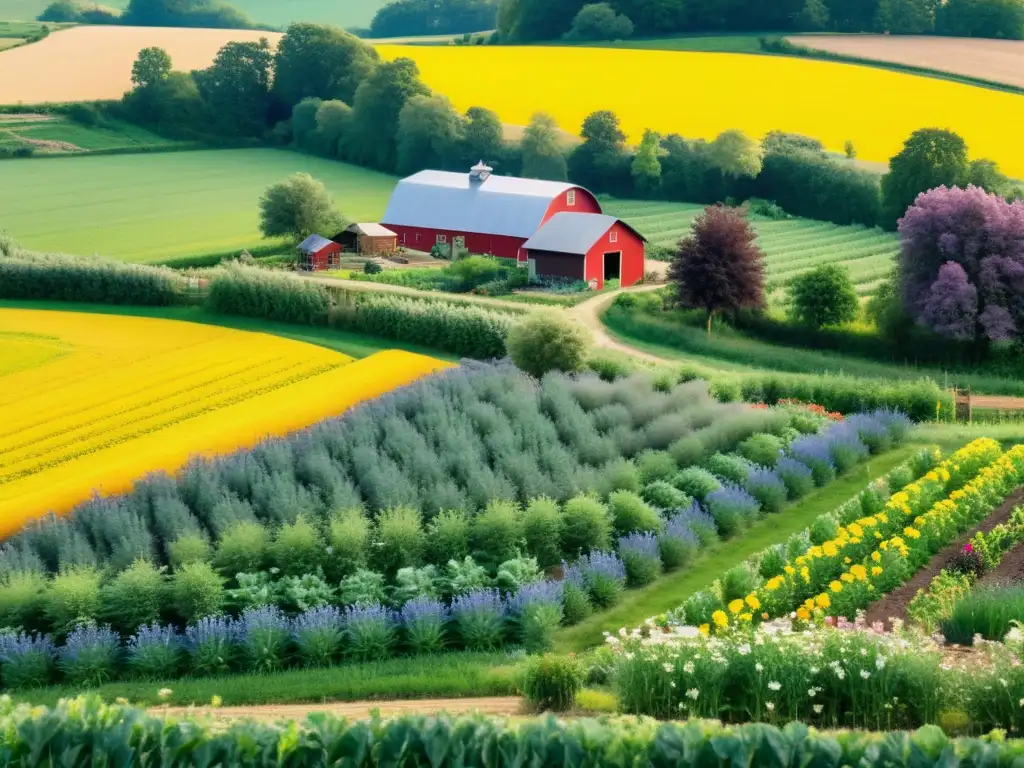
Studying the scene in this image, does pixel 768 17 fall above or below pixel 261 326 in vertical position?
above

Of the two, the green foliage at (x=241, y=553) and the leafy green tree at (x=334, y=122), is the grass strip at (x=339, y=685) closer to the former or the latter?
the green foliage at (x=241, y=553)

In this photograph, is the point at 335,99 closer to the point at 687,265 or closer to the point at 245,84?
the point at 245,84

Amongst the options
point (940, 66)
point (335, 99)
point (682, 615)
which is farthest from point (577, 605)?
point (335, 99)

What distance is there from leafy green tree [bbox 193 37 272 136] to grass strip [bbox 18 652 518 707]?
238 ft

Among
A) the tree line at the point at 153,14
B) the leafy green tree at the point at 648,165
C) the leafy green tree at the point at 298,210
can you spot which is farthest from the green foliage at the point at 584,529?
the tree line at the point at 153,14

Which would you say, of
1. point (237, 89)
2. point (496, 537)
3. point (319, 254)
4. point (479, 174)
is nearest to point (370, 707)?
point (496, 537)

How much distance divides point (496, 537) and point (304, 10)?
104 m

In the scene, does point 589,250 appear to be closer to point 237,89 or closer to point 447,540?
point 447,540

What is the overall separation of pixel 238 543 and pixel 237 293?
27.4 meters

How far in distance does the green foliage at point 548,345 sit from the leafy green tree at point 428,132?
4153 cm

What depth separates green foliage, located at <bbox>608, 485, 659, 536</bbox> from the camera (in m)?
25.2

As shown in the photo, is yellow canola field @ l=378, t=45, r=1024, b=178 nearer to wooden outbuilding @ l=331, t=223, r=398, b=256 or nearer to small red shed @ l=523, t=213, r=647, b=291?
small red shed @ l=523, t=213, r=647, b=291

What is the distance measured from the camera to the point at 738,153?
71812 millimetres

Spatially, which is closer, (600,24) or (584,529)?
(584,529)
